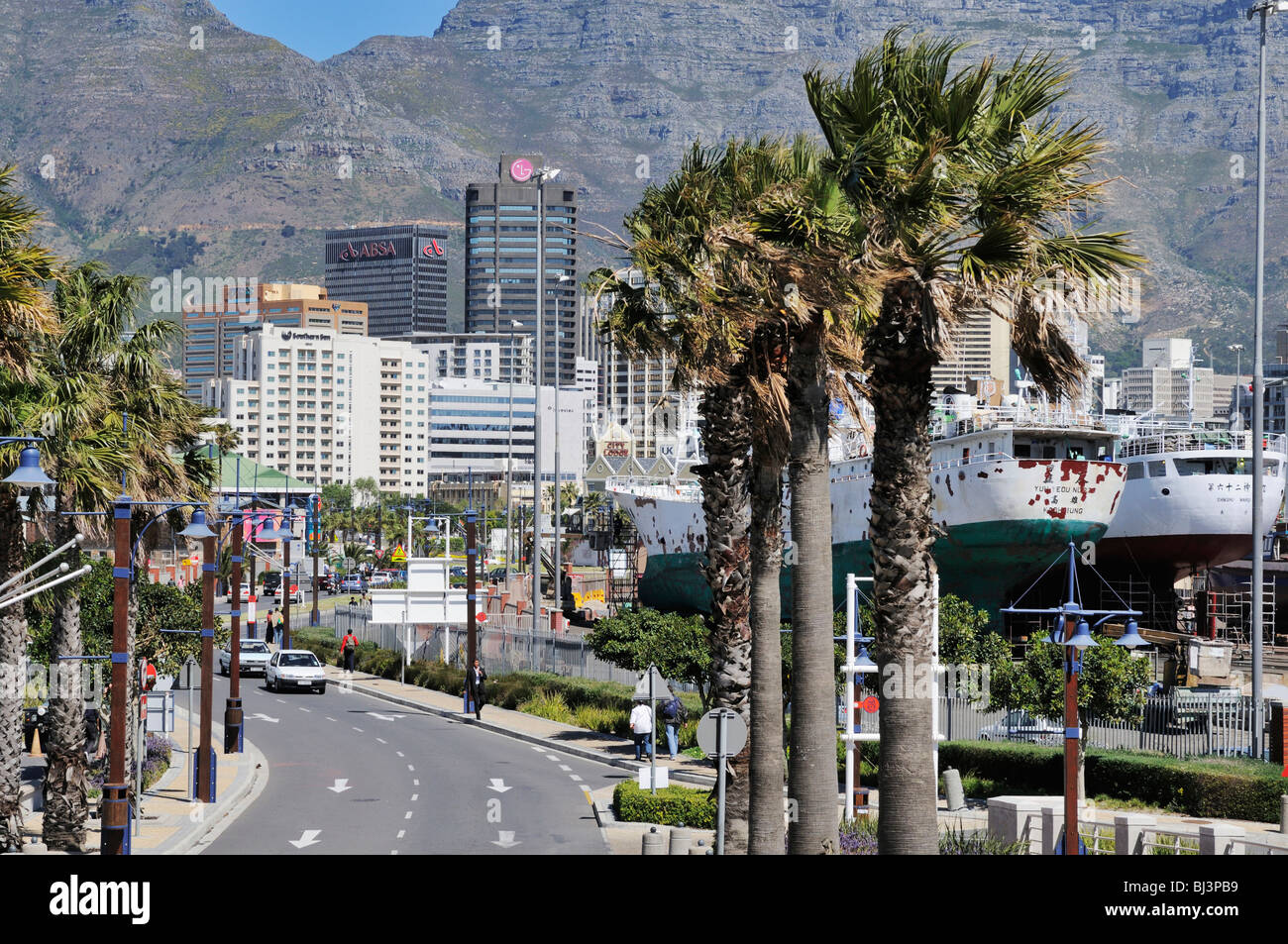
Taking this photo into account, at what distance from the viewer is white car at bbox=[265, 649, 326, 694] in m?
55.8

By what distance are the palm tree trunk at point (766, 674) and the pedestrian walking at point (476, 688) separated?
2695 cm

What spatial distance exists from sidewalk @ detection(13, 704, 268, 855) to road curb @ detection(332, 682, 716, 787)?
7.35m

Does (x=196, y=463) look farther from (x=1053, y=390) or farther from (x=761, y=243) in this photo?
(x=1053, y=390)

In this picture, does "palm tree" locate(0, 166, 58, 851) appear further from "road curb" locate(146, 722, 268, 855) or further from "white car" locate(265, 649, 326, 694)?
"white car" locate(265, 649, 326, 694)

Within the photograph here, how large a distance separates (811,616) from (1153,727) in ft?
75.5

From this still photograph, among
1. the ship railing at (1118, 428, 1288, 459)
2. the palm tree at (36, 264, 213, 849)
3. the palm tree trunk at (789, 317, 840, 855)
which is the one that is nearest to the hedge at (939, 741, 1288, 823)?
the palm tree trunk at (789, 317, 840, 855)

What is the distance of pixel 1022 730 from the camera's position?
38.5 meters

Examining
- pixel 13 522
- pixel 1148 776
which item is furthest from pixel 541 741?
pixel 13 522

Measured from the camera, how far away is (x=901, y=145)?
1582 cm

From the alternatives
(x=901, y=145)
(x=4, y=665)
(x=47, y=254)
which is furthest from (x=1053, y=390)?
(x=4, y=665)

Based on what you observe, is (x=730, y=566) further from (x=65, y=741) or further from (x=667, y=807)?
(x=65, y=741)
